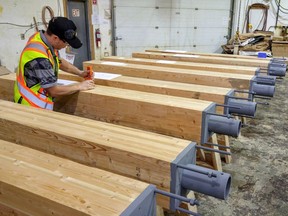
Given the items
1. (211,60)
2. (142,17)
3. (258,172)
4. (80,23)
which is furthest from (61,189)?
(142,17)

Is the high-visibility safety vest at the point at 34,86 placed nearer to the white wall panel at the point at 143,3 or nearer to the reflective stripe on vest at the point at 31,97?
the reflective stripe on vest at the point at 31,97

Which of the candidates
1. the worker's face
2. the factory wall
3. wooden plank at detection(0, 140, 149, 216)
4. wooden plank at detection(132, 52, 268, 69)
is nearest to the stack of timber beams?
the worker's face

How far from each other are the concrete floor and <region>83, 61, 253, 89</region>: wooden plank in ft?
2.58

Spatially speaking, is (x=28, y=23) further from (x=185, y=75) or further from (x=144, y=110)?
(x=144, y=110)

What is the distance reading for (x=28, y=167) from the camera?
1215mm

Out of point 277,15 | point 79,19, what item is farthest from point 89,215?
point 277,15

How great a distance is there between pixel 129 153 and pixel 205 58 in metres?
3.26

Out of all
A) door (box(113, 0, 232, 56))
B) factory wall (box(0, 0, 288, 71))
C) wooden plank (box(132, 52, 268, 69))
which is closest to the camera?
wooden plank (box(132, 52, 268, 69))

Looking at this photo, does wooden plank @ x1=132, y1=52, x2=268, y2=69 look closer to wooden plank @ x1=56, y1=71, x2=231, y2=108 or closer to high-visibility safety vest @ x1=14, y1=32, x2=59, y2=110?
wooden plank @ x1=56, y1=71, x2=231, y2=108

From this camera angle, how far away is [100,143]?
4.62 ft

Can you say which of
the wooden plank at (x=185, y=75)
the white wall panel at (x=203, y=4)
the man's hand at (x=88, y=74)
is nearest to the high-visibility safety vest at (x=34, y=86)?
the man's hand at (x=88, y=74)

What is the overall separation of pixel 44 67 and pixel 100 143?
991 mm

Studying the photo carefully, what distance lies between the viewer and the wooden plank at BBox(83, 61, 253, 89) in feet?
9.37

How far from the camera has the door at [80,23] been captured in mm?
5627
